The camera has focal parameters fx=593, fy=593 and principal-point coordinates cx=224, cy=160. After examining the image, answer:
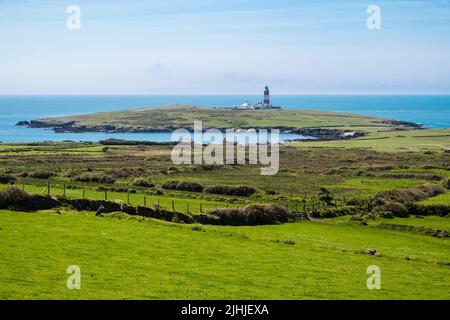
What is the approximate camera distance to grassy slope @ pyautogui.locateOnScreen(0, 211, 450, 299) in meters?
27.2

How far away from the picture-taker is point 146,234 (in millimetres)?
40594

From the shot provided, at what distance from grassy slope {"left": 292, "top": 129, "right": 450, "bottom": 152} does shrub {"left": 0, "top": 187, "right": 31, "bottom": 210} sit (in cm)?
10141

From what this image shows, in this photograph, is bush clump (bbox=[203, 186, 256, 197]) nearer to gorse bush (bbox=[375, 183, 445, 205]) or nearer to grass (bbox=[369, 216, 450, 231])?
gorse bush (bbox=[375, 183, 445, 205])

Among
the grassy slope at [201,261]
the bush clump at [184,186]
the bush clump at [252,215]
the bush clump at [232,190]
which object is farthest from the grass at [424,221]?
the bush clump at [184,186]

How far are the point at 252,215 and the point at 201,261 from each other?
59.4ft

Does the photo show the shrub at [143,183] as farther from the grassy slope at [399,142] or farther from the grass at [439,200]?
the grassy slope at [399,142]

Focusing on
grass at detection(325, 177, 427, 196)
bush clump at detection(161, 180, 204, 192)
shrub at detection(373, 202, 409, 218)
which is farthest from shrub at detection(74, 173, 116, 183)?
shrub at detection(373, 202, 409, 218)

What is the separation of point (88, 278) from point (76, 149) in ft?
329

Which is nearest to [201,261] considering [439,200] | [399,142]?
[439,200]

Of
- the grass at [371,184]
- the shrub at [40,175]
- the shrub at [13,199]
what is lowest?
the grass at [371,184]

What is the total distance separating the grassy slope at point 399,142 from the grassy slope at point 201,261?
96.1 m

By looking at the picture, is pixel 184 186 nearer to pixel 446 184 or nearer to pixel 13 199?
pixel 13 199

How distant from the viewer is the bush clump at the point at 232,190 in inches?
2699
